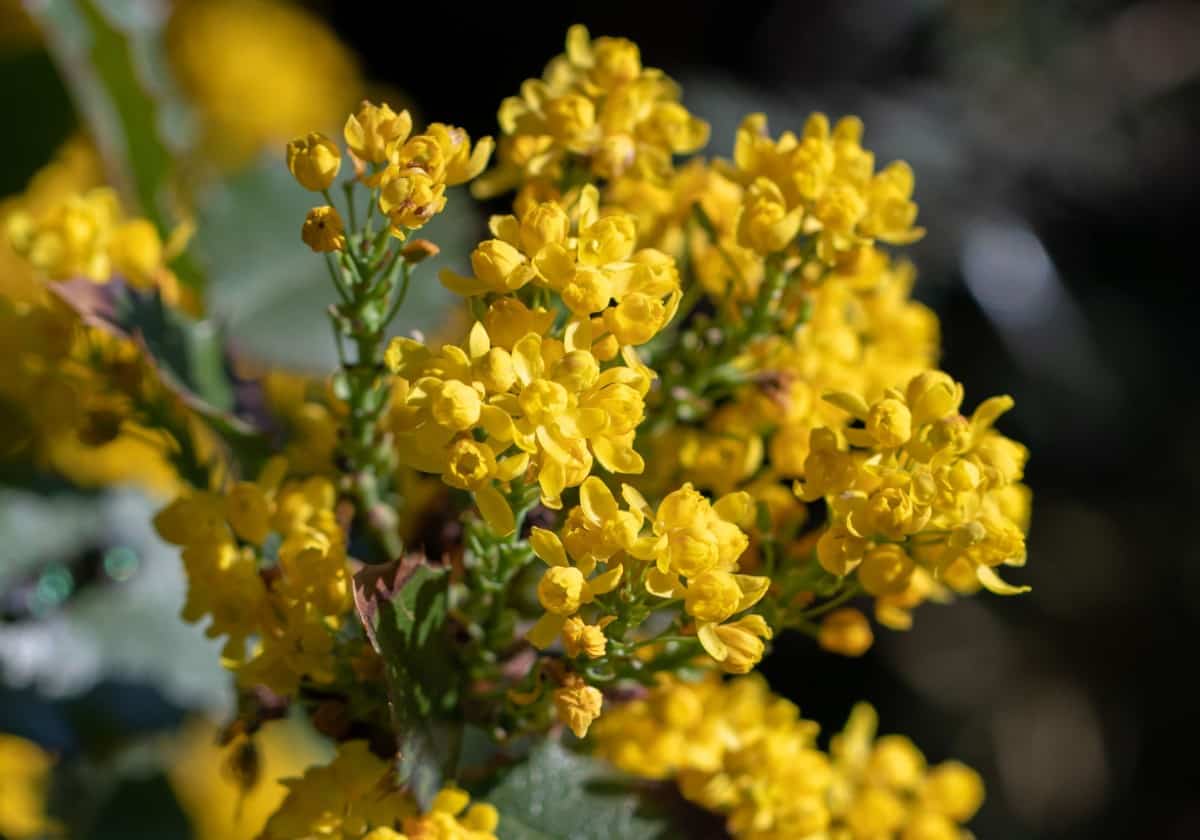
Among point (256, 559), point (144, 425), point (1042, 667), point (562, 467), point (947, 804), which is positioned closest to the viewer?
point (562, 467)

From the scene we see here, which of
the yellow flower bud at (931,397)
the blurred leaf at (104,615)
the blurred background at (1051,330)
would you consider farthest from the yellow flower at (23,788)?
the blurred background at (1051,330)

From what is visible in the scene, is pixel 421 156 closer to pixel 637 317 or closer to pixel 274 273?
pixel 637 317

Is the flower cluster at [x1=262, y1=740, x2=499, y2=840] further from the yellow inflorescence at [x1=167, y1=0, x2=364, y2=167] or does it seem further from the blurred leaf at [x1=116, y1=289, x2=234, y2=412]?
the yellow inflorescence at [x1=167, y1=0, x2=364, y2=167]

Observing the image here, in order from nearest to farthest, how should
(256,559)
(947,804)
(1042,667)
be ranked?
1. (256,559)
2. (947,804)
3. (1042,667)

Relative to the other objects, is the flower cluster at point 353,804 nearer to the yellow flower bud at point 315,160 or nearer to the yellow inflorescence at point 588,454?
the yellow inflorescence at point 588,454

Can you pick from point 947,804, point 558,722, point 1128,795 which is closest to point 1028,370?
point 1128,795

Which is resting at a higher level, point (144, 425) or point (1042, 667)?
point (144, 425)

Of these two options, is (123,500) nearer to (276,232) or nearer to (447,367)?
(276,232)
